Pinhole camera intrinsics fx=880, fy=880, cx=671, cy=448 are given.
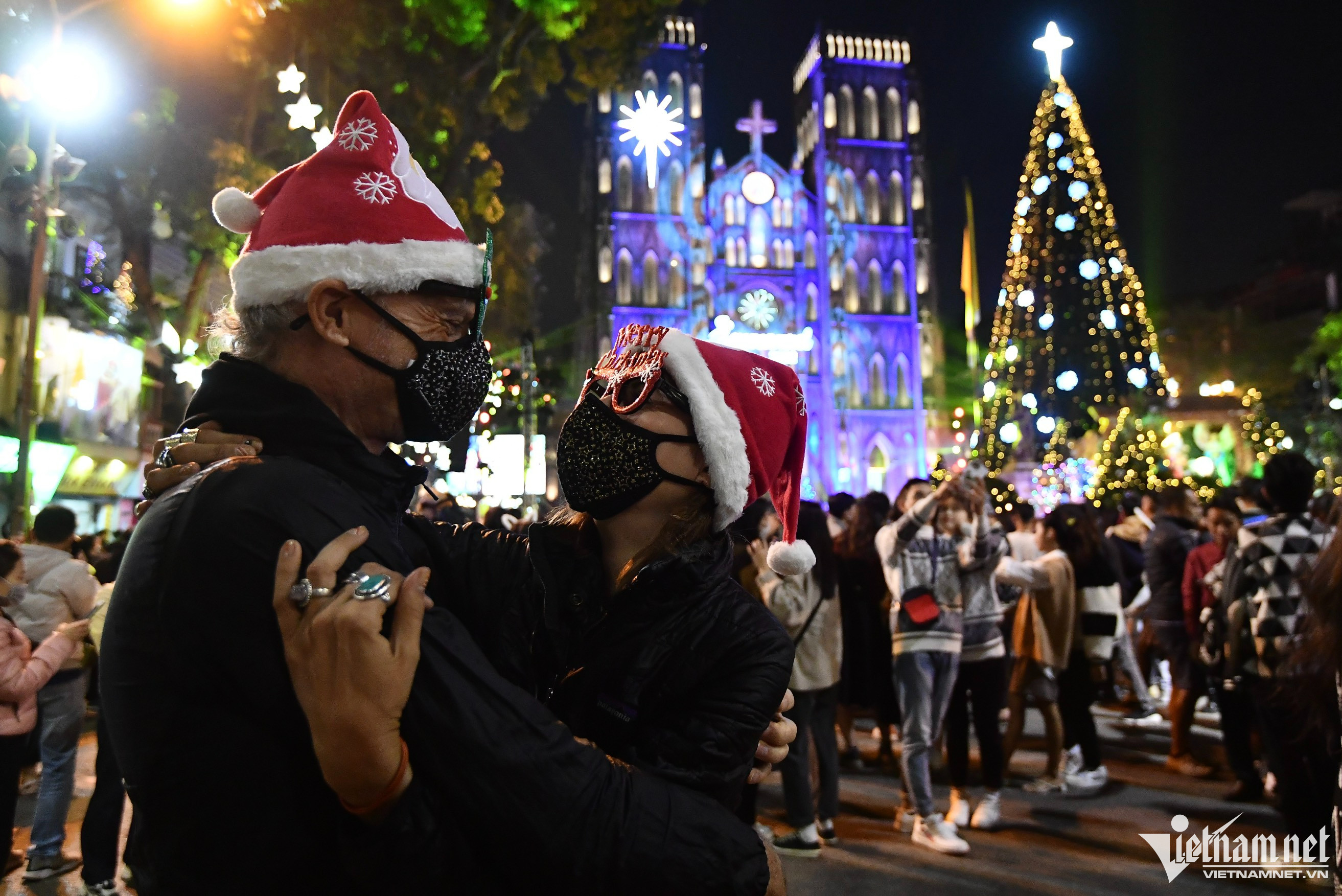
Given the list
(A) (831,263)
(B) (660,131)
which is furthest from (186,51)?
(A) (831,263)

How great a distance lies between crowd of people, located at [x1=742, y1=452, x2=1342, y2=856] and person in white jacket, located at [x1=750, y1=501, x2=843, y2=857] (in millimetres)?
14

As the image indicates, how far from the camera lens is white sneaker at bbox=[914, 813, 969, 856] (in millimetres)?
5629

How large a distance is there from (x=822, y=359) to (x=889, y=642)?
42.9 m

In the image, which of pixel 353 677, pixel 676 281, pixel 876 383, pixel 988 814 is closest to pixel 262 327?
pixel 353 677

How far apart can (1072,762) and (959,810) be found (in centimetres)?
193

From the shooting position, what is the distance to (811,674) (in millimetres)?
5762

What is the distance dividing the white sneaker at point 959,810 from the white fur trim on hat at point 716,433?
5.08 m

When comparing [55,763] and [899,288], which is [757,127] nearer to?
[899,288]

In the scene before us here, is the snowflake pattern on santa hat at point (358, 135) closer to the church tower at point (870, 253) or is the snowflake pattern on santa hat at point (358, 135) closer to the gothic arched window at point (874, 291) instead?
the church tower at point (870, 253)

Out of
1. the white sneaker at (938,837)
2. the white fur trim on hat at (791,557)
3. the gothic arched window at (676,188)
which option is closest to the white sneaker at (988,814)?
the white sneaker at (938,837)

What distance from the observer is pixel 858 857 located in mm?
5641

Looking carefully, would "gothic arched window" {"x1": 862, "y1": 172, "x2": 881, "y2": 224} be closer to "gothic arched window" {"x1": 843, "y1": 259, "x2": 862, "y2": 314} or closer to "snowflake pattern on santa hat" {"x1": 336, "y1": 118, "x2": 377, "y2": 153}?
"gothic arched window" {"x1": 843, "y1": 259, "x2": 862, "y2": 314}

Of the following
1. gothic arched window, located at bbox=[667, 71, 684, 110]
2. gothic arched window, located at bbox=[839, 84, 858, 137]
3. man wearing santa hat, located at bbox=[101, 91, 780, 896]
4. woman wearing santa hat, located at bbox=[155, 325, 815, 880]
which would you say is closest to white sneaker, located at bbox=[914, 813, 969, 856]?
woman wearing santa hat, located at bbox=[155, 325, 815, 880]

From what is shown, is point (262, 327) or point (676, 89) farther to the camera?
point (676, 89)
